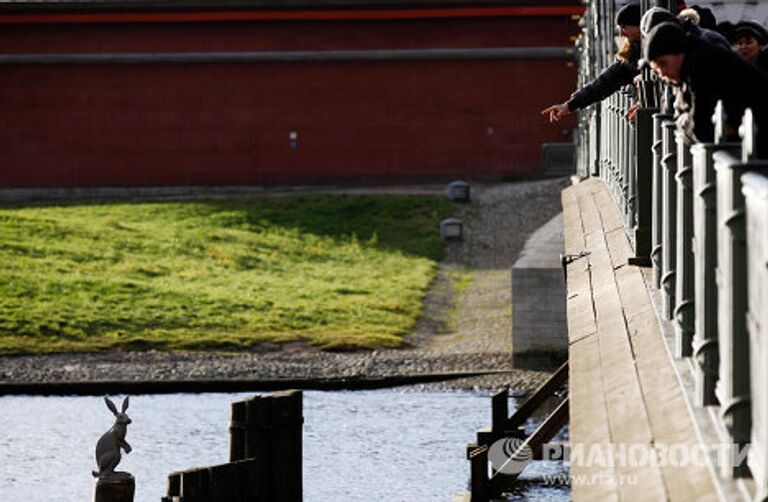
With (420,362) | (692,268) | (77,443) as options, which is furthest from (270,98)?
(692,268)

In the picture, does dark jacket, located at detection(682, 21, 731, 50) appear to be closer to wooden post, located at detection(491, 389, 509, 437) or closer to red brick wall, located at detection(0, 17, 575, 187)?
wooden post, located at detection(491, 389, 509, 437)

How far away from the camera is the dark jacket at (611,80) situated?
47.4 ft

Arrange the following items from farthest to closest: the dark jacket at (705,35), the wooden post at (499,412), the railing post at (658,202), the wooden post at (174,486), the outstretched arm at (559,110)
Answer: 1. the wooden post at (499,412)
2. the outstretched arm at (559,110)
3. the wooden post at (174,486)
4. the railing post at (658,202)
5. the dark jacket at (705,35)

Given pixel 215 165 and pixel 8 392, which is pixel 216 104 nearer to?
pixel 215 165

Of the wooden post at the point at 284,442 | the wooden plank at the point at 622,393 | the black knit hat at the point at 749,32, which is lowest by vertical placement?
the wooden post at the point at 284,442

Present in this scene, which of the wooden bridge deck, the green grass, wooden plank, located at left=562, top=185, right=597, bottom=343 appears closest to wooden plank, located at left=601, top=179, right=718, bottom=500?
the wooden bridge deck

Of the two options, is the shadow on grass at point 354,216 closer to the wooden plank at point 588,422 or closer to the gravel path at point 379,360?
the gravel path at point 379,360

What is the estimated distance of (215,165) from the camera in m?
53.2

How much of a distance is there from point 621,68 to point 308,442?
11293mm

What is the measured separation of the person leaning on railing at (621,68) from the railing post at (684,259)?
5.05 metres

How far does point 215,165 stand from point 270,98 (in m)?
2.26

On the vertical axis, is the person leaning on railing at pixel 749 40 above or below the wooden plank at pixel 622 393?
above

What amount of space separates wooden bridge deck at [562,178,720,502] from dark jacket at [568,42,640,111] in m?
1.48

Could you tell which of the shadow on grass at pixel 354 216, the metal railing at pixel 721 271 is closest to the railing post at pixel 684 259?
the metal railing at pixel 721 271
